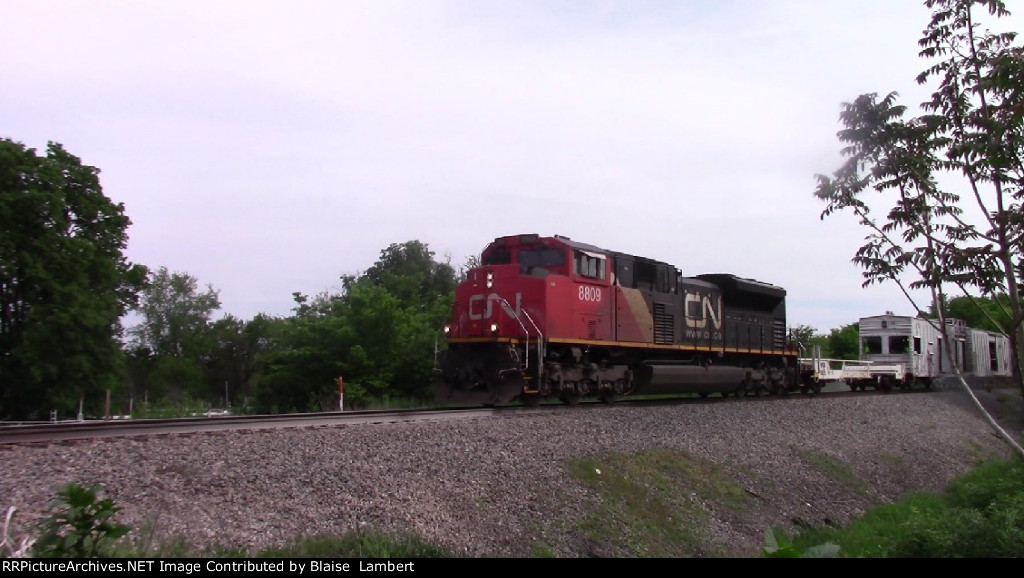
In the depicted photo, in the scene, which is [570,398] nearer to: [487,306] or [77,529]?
[487,306]

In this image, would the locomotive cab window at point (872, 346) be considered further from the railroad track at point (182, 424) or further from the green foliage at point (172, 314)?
the green foliage at point (172, 314)

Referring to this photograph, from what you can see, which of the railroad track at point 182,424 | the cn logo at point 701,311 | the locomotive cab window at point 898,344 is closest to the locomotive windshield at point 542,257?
the railroad track at point 182,424

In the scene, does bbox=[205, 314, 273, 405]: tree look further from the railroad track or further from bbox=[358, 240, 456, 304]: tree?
the railroad track

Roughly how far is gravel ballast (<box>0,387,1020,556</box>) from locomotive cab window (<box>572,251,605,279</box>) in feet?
9.66

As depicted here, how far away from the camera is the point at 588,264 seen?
1591 centimetres

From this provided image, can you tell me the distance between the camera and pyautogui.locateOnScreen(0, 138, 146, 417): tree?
25500 mm

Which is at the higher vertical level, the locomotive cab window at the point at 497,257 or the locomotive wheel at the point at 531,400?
the locomotive cab window at the point at 497,257

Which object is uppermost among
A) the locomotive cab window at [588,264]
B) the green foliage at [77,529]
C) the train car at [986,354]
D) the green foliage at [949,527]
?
the locomotive cab window at [588,264]

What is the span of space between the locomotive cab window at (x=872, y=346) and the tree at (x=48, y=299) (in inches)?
1085

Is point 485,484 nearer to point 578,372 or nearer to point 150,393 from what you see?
point 578,372

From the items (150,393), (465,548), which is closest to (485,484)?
(465,548)

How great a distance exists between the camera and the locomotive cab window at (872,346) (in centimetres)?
2958

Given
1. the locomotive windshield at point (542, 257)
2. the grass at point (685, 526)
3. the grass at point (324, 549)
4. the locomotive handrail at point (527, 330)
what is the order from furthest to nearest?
the locomotive windshield at point (542, 257), the locomotive handrail at point (527, 330), the grass at point (685, 526), the grass at point (324, 549)

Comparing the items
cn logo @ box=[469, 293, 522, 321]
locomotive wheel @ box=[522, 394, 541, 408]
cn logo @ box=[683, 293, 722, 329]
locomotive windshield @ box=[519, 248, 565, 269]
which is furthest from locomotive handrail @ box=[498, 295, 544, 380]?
cn logo @ box=[683, 293, 722, 329]
